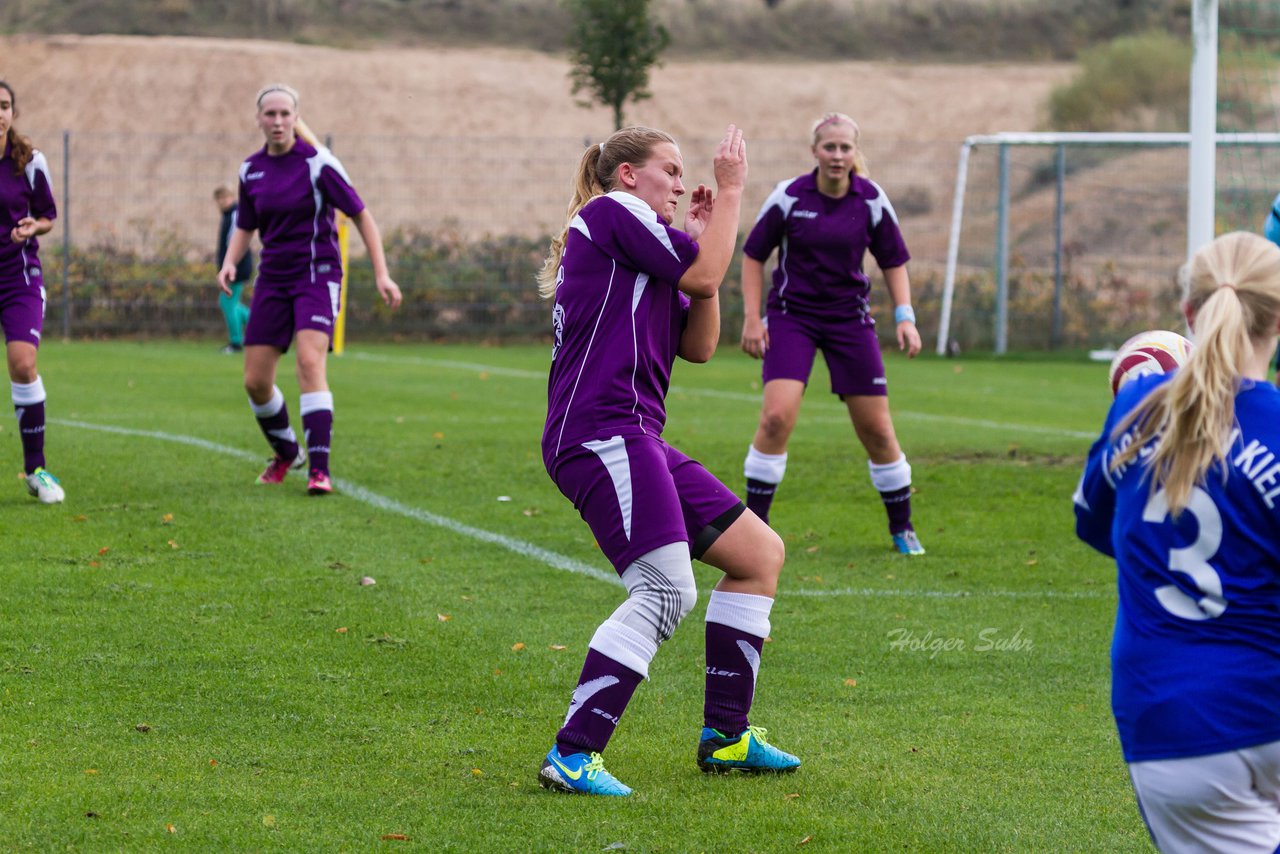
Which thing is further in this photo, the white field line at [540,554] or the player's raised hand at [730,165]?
the white field line at [540,554]

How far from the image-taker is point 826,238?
324 inches

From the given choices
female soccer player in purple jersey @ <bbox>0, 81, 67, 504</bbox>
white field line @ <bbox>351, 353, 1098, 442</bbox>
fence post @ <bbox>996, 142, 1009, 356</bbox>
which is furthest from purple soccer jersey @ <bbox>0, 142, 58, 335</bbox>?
fence post @ <bbox>996, 142, 1009, 356</bbox>

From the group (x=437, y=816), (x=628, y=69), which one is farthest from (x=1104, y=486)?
(x=628, y=69)

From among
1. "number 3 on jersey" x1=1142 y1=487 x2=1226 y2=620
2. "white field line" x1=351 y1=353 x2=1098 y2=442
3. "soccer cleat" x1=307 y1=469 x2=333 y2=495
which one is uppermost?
"number 3 on jersey" x1=1142 y1=487 x2=1226 y2=620

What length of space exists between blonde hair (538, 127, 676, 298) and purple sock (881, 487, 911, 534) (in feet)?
13.0

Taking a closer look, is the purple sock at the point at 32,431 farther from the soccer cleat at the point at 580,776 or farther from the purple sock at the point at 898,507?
the soccer cleat at the point at 580,776

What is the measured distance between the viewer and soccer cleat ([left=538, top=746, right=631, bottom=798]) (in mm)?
4434

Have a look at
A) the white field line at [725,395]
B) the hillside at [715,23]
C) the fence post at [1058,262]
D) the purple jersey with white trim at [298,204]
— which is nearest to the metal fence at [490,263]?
→ the fence post at [1058,262]

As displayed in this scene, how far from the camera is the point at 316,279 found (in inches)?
376

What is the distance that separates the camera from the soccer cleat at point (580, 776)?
4.43 meters

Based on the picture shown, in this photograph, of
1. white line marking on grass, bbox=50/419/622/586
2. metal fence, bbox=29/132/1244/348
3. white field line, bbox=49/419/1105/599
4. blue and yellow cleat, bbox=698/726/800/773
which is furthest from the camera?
metal fence, bbox=29/132/1244/348

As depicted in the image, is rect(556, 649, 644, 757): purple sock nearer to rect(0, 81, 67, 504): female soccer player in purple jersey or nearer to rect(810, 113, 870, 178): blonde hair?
rect(810, 113, 870, 178): blonde hair

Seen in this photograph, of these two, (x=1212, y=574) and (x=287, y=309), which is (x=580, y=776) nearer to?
(x=1212, y=574)

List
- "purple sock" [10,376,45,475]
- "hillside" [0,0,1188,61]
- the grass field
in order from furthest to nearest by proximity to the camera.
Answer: "hillside" [0,0,1188,61] < "purple sock" [10,376,45,475] < the grass field
